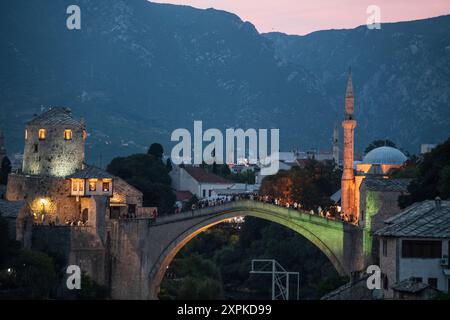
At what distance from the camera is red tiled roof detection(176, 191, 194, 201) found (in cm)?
16156

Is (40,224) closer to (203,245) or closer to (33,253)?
(33,253)

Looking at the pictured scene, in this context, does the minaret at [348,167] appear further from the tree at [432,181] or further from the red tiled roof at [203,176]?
the red tiled roof at [203,176]

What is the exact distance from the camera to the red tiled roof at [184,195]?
530ft

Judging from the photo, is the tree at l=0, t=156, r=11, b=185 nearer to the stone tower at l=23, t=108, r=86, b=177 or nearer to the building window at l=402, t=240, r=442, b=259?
the stone tower at l=23, t=108, r=86, b=177

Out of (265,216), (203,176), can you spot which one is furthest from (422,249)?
(203,176)

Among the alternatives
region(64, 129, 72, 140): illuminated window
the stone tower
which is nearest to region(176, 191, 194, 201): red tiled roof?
the stone tower

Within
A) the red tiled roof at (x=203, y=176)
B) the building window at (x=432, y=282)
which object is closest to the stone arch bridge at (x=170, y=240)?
the building window at (x=432, y=282)

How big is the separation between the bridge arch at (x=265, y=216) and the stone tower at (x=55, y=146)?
24.5ft

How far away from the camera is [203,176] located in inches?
6890

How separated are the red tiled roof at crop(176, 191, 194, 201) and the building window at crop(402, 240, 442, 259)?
3864 inches

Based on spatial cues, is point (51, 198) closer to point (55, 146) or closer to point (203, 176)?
point (55, 146)

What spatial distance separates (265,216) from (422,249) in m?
35.9

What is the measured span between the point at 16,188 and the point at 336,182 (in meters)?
49.4

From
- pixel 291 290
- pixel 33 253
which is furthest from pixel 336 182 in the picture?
pixel 33 253
